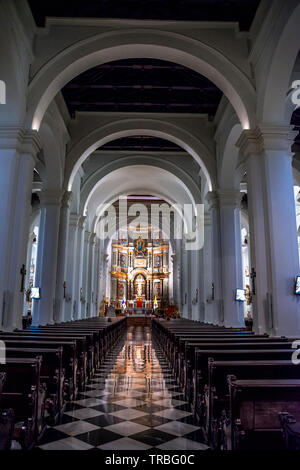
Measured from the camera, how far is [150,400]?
14.5ft

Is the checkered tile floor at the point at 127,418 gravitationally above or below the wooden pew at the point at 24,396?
below

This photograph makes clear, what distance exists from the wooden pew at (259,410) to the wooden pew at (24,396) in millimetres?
1519

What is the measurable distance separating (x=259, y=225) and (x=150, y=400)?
3.74 m

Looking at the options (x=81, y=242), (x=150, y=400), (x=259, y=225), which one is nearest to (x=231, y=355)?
(x=150, y=400)

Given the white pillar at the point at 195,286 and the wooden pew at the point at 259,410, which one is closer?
the wooden pew at the point at 259,410

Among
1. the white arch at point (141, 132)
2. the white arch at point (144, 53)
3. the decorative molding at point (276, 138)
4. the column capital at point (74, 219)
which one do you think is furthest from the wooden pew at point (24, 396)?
the column capital at point (74, 219)

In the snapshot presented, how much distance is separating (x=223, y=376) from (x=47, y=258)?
24.9 feet

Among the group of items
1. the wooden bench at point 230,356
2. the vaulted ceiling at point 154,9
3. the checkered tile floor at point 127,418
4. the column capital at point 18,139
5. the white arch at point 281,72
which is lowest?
the checkered tile floor at point 127,418

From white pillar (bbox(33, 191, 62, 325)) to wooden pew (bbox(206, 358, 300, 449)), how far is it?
6.98 metres

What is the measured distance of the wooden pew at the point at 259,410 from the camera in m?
2.20

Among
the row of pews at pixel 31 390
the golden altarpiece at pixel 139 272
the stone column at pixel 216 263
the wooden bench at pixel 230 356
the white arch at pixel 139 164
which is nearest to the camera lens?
the row of pews at pixel 31 390

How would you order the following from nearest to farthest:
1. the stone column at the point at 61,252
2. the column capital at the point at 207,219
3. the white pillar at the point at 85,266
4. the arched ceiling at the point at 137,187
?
the stone column at the point at 61,252, the column capital at the point at 207,219, the white pillar at the point at 85,266, the arched ceiling at the point at 137,187

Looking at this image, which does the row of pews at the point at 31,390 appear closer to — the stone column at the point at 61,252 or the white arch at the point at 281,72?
the white arch at the point at 281,72

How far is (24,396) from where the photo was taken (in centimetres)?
283
